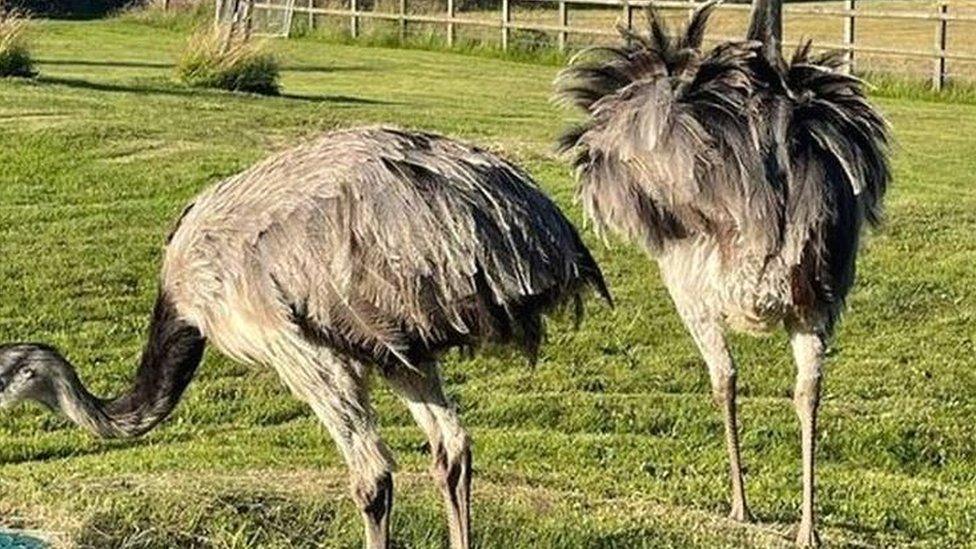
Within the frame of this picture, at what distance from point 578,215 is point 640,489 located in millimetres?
6591

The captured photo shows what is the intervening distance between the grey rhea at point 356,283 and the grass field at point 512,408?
0.78m

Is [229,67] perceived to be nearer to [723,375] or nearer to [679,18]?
[723,375]

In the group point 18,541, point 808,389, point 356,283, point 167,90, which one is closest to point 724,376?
point 808,389

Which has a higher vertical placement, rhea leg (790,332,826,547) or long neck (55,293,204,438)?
long neck (55,293,204,438)

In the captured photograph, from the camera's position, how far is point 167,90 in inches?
898

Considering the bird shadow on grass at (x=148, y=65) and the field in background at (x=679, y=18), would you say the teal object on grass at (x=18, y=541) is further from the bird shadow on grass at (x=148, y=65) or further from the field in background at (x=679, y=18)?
the field in background at (x=679, y=18)

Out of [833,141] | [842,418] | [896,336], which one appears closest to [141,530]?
[833,141]

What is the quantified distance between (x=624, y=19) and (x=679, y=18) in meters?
3.35

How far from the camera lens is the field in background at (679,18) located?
107ft

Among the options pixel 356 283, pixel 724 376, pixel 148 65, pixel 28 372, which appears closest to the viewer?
pixel 356 283

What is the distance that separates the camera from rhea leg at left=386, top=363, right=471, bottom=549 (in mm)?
7180

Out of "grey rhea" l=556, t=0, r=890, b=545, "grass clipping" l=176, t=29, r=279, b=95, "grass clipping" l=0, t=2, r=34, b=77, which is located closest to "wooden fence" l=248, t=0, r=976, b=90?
"grass clipping" l=176, t=29, r=279, b=95

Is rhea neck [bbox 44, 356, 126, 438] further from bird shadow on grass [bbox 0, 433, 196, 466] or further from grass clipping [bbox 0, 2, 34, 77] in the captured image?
grass clipping [bbox 0, 2, 34, 77]

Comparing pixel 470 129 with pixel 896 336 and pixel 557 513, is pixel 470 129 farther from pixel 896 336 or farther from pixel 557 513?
pixel 557 513
